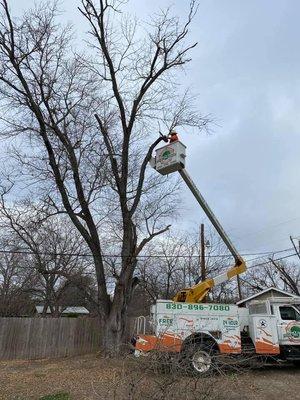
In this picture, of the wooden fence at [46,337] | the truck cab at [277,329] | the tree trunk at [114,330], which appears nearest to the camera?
the truck cab at [277,329]

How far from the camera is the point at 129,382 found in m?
7.14

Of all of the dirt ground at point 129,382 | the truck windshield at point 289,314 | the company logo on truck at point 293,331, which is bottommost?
the dirt ground at point 129,382

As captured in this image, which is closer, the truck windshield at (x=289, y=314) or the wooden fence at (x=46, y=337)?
the truck windshield at (x=289, y=314)

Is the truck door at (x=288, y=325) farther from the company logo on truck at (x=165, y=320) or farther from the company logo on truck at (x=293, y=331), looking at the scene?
the company logo on truck at (x=165, y=320)

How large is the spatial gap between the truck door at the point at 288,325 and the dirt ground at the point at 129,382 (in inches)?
43.8

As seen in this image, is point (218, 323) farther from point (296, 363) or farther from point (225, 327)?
point (296, 363)

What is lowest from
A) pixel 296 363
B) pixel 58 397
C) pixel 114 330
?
pixel 58 397

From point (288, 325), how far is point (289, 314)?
54cm

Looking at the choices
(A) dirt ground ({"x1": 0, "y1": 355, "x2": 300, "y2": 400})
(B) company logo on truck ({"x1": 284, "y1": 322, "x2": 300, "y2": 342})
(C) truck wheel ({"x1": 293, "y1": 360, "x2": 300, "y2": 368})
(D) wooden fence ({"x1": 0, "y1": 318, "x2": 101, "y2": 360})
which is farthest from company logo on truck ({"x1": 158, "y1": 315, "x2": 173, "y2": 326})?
(D) wooden fence ({"x1": 0, "y1": 318, "x2": 101, "y2": 360})

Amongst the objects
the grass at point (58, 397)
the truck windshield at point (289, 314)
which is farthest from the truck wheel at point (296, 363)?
the grass at point (58, 397)

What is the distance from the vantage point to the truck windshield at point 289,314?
638 inches

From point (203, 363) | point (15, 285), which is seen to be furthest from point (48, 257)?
point (203, 363)

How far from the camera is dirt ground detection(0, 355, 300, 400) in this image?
279 inches

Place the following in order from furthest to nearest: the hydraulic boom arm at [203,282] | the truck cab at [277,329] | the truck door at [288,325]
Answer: the hydraulic boom arm at [203,282] < the truck door at [288,325] < the truck cab at [277,329]
